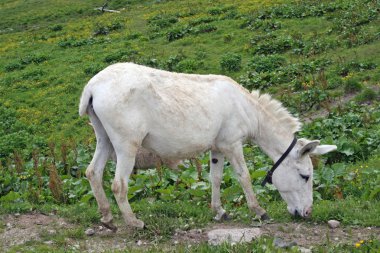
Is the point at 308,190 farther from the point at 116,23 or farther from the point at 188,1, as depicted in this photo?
the point at 188,1

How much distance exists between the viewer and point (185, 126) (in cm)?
823

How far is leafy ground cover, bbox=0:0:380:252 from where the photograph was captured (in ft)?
30.3

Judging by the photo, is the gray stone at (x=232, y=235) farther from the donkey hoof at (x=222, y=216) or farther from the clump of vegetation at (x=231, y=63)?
the clump of vegetation at (x=231, y=63)

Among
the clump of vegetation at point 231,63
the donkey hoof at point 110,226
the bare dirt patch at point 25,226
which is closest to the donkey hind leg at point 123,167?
the donkey hoof at point 110,226

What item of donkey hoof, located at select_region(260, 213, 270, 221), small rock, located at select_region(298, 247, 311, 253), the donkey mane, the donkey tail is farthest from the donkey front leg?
small rock, located at select_region(298, 247, 311, 253)

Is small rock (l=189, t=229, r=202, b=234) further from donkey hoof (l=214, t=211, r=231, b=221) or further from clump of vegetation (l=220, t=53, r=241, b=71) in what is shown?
clump of vegetation (l=220, t=53, r=241, b=71)

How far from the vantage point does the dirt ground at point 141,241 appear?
7.75 meters

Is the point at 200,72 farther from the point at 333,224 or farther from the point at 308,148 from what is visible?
the point at 333,224

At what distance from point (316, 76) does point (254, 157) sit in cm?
675

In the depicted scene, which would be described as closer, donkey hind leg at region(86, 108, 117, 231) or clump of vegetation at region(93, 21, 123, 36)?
donkey hind leg at region(86, 108, 117, 231)

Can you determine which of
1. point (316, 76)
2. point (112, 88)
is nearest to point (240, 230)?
point (112, 88)

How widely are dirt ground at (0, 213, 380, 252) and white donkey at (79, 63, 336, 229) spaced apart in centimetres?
29

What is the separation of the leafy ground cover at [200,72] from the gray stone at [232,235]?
379mm

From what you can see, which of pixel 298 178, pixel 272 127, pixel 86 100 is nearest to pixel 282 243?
pixel 298 178
